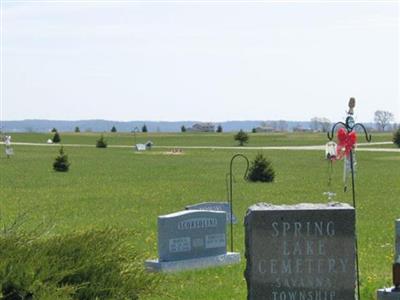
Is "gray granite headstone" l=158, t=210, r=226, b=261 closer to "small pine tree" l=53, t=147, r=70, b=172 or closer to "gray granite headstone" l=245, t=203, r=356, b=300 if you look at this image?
"gray granite headstone" l=245, t=203, r=356, b=300

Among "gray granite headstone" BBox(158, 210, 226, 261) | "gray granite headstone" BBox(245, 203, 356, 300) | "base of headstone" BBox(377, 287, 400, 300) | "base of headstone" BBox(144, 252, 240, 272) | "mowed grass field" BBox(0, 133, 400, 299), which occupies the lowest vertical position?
"mowed grass field" BBox(0, 133, 400, 299)

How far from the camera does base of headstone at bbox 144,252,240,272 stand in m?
12.2

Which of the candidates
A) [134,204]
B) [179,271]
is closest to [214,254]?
[179,271]

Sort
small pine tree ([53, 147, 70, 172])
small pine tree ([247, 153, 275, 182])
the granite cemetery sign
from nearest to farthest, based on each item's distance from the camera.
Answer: the granite cemetery sign
small pine tree ([247, 153, 275, 182])
small pine tree ([53, 147, 70, 172])

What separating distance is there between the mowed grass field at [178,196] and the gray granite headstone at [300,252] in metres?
1.10

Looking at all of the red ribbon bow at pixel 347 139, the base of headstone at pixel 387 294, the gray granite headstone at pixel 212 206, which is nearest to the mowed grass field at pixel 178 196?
the gray granite headstone at pixel 212 206

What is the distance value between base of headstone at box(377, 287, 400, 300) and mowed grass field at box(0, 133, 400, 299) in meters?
0.76

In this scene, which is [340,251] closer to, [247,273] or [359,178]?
[247,273]

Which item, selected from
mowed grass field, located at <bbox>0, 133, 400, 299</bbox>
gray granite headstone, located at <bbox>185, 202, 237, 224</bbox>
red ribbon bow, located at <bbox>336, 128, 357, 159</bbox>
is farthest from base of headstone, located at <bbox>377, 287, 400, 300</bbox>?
gray granite headstone, located at <bbox>185, 202, 237, 224</bbox>

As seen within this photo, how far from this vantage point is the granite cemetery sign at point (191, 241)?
12406mm

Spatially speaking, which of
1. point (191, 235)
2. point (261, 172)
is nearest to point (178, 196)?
point (261, 172)

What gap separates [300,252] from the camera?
8.27 meters

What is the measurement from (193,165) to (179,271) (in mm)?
29257

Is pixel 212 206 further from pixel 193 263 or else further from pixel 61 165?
pixel 61 165
